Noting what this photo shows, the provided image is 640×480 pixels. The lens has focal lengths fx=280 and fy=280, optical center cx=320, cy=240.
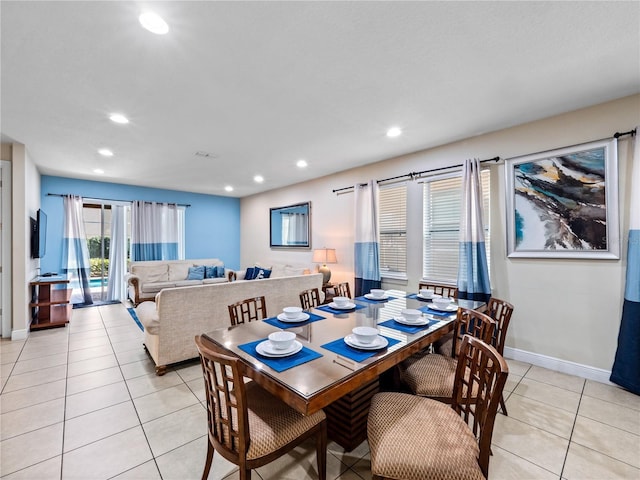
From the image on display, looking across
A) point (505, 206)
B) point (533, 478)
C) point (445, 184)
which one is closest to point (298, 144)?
point (445, 184)

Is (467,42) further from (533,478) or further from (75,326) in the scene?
(75,326)

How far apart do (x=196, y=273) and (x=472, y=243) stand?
543cm

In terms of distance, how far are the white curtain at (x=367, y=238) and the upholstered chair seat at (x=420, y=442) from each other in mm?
2901

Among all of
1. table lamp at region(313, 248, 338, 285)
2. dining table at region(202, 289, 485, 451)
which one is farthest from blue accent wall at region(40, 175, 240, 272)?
dining table at region(202, 289, 485, 451)

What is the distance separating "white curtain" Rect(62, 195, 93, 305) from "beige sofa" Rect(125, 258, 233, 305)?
786mm

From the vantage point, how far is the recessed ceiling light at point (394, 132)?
319 centimetres

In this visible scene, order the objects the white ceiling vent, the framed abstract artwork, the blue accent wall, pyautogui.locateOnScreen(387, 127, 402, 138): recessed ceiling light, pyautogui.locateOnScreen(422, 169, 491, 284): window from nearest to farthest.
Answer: the framed abstract artwork, pyautogui.locateOnScreen(387, 127, 402, 138): recessed ceiling light, pyautogui.locateOnScreen(422, 169, 491, 284): window, the white ceiling vent, the blue accent wall

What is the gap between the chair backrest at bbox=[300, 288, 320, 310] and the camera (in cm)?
279

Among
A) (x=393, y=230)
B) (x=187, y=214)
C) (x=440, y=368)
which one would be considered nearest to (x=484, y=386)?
(x=440, y=368)

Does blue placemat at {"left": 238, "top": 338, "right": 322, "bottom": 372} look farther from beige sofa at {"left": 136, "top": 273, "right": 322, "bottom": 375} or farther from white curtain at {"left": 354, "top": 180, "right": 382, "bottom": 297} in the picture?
white curtain at {"left": 354, "top": 180, "right": 382, "bottom": 297}

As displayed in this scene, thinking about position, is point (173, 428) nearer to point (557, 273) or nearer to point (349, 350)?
point (349, 350)

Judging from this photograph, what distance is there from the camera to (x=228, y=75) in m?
2.17

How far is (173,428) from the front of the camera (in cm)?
199

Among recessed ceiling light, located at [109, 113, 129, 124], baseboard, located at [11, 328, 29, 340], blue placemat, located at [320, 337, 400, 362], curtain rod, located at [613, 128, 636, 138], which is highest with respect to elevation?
recessed ceiling light, located at [109, 113, 129, 124]
